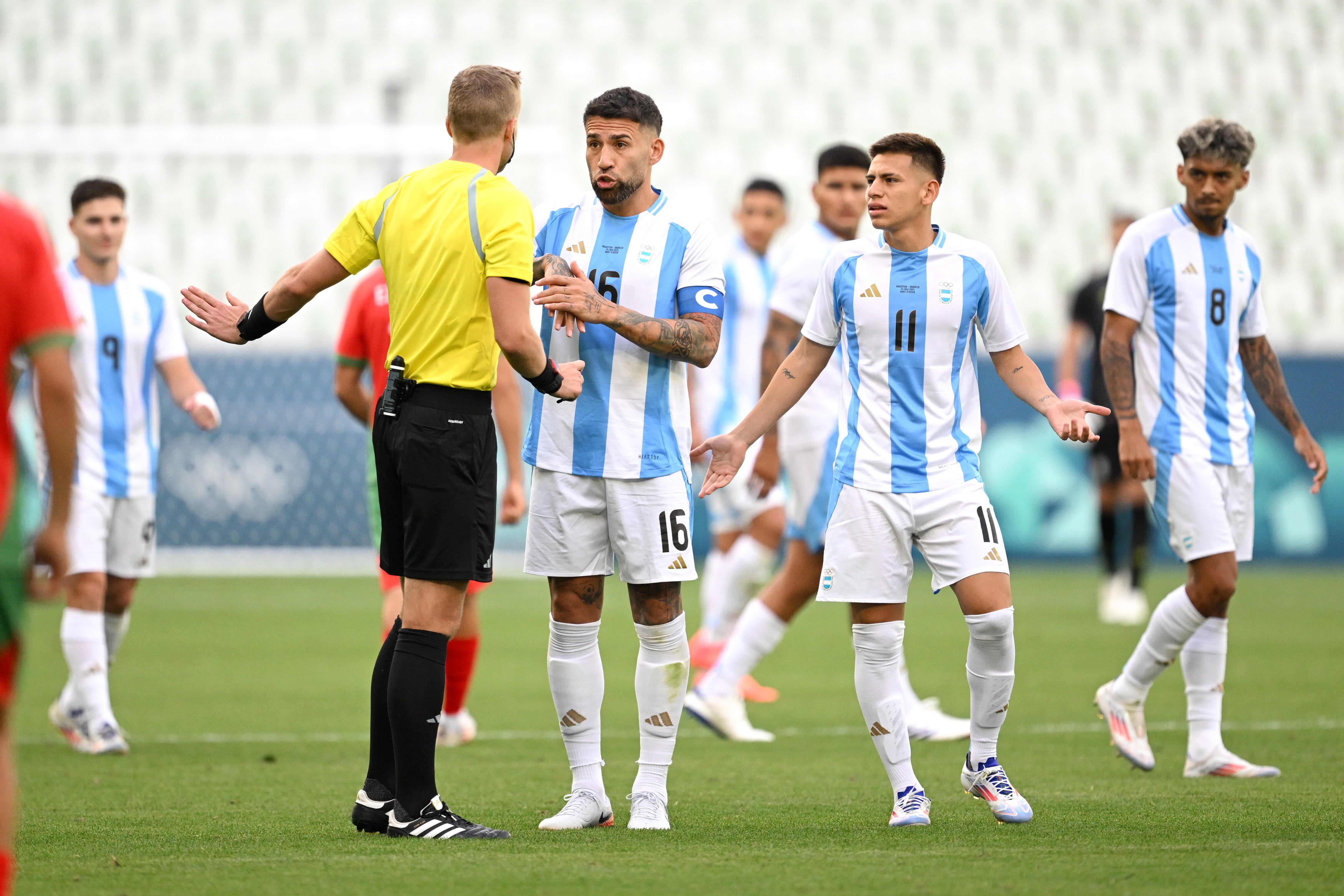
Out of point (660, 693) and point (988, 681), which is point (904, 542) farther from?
point (660, 693)

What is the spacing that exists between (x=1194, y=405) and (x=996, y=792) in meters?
1.65

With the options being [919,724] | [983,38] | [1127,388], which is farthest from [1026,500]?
[1127,388]

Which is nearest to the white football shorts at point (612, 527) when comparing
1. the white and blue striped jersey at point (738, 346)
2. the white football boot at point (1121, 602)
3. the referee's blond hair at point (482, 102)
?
the referee's blond hair at point (482, 102)

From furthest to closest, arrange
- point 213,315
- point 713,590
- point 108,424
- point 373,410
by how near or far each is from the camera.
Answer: point 713,590 → point 108,424 → point 373,410 → point 213,315

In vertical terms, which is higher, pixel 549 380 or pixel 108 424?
pixel 549 380

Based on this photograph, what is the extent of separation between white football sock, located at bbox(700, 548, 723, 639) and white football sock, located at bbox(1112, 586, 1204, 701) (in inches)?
119

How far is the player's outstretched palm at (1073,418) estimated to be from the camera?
4223 millimetres

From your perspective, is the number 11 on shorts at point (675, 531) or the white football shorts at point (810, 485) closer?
the number 11 on shorts at point (675, 531)

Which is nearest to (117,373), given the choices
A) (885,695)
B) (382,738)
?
(382,738)

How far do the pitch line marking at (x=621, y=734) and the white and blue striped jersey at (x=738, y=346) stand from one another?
Answer: 2.67 meters

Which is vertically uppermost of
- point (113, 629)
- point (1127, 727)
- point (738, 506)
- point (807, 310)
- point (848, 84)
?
point (848, 84)

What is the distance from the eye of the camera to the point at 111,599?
21.3 ft

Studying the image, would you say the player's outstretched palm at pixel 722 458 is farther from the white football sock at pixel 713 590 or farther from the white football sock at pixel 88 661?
the white football sock at pixel 713 590

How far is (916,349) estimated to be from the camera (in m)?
4.46
